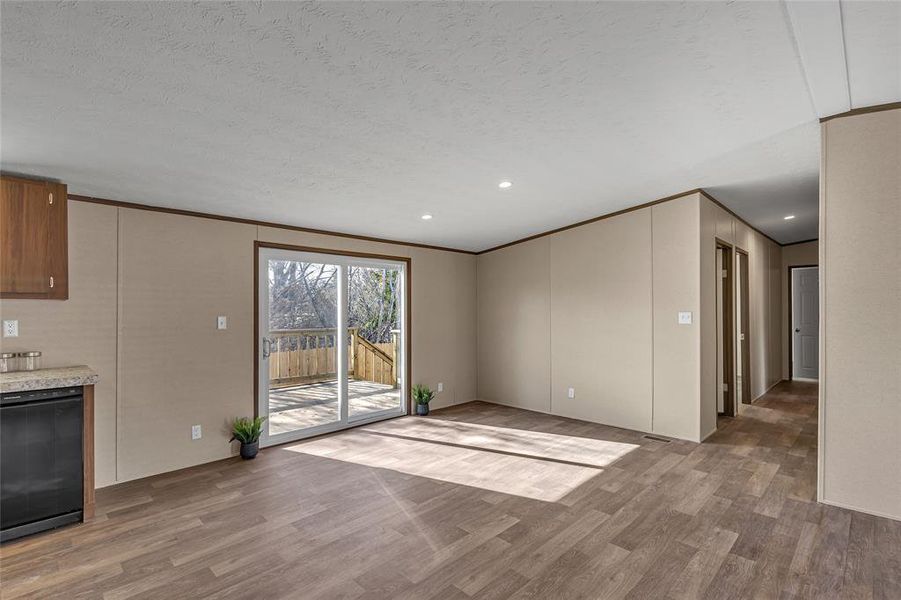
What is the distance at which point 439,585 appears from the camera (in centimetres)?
218

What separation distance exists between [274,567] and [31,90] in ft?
8.75

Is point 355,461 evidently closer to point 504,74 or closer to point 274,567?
point 274,567

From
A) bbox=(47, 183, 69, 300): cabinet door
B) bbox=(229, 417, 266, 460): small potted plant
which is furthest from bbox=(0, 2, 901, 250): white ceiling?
bbox=(229, 417, 266, 460): small potted plant

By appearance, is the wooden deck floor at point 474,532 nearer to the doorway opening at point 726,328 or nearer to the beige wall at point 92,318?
the beige wall at point 92,318

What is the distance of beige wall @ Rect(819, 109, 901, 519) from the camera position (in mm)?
2846

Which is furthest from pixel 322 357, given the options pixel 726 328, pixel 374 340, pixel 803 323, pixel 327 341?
pixel 803 323

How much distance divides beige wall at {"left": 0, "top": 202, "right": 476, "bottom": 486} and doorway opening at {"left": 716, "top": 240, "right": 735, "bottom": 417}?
17.1ft

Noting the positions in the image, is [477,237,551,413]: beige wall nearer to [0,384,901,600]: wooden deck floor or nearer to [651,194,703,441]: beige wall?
[651,194,703,441]: beige wall

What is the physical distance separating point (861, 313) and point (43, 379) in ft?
17.8

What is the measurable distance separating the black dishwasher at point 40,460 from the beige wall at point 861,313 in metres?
5.16

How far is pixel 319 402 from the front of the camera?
500cm

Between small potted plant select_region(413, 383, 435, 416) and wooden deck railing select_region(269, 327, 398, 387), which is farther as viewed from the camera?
small potted plant select_region(413, 383, 435, 416)

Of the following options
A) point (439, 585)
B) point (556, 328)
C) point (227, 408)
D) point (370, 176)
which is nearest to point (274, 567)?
point (439, 585)

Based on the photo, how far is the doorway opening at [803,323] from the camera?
26.4 feet
